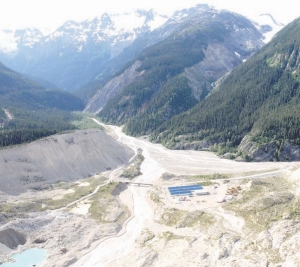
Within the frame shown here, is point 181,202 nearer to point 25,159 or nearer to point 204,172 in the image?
point 204,172

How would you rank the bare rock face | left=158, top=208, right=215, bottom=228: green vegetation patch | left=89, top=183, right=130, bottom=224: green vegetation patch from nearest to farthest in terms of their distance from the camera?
the bare rock face, left=158, top=208, right=215, bottom=228: green vegetation patch, left=89, top=183, right=130, bottom=224: green vegetation patch

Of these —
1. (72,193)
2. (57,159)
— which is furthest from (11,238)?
(57,159)

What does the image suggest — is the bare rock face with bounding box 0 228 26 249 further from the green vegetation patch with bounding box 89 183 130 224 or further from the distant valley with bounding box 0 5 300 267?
the green vegetation patch with bounding box 89 183 130 224

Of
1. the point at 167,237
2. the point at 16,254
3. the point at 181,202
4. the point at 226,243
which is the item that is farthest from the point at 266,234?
the point at 16,254

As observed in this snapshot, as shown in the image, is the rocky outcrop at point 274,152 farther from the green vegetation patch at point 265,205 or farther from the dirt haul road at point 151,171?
the green vegetation patch at point 265,205

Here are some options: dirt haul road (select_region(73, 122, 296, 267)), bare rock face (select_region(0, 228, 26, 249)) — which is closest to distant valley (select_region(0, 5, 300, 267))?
bare rock face (select_region(0, 228, 26, 249))

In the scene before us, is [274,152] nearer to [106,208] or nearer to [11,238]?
[106,208]
